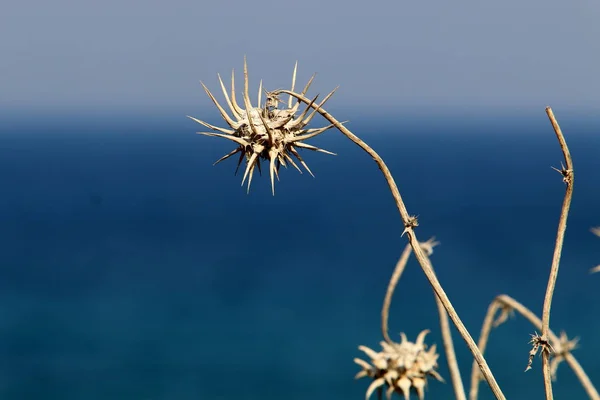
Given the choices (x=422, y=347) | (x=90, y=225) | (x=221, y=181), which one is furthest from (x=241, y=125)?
(x=221, y=181)

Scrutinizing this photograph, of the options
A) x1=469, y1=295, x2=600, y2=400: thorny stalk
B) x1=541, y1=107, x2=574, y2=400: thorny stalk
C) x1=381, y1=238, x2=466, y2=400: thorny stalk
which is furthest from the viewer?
x1=469, y1=295, x2=600, y2=400: thorny stalk

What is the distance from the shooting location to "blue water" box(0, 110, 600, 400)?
2768 inches

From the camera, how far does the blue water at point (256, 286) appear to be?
7031 cm

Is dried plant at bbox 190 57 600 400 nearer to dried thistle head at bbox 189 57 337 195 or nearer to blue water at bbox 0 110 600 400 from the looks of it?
dried thistle head at bbox 189 57 337 195

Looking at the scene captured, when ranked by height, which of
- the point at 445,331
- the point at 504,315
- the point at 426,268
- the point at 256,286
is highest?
the point at 256,286

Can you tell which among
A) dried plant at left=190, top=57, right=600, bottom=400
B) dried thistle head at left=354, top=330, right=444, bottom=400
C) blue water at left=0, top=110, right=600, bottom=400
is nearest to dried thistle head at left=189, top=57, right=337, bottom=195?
dried plant at left=190, top=57, right=600, bottom=400

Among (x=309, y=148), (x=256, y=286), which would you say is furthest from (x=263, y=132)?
(x=256, y=286)

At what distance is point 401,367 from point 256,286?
93.3 meters

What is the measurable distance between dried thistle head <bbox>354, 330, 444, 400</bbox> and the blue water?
30.9 m

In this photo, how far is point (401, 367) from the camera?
5273 millimetres

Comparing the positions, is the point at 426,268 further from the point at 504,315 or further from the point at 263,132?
the point at 504,315

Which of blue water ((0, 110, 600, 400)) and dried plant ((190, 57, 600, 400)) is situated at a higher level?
blue water ((0, 110, 600, 400))

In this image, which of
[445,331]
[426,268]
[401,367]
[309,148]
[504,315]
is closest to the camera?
[426,268]

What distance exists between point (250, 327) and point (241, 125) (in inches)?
3244
